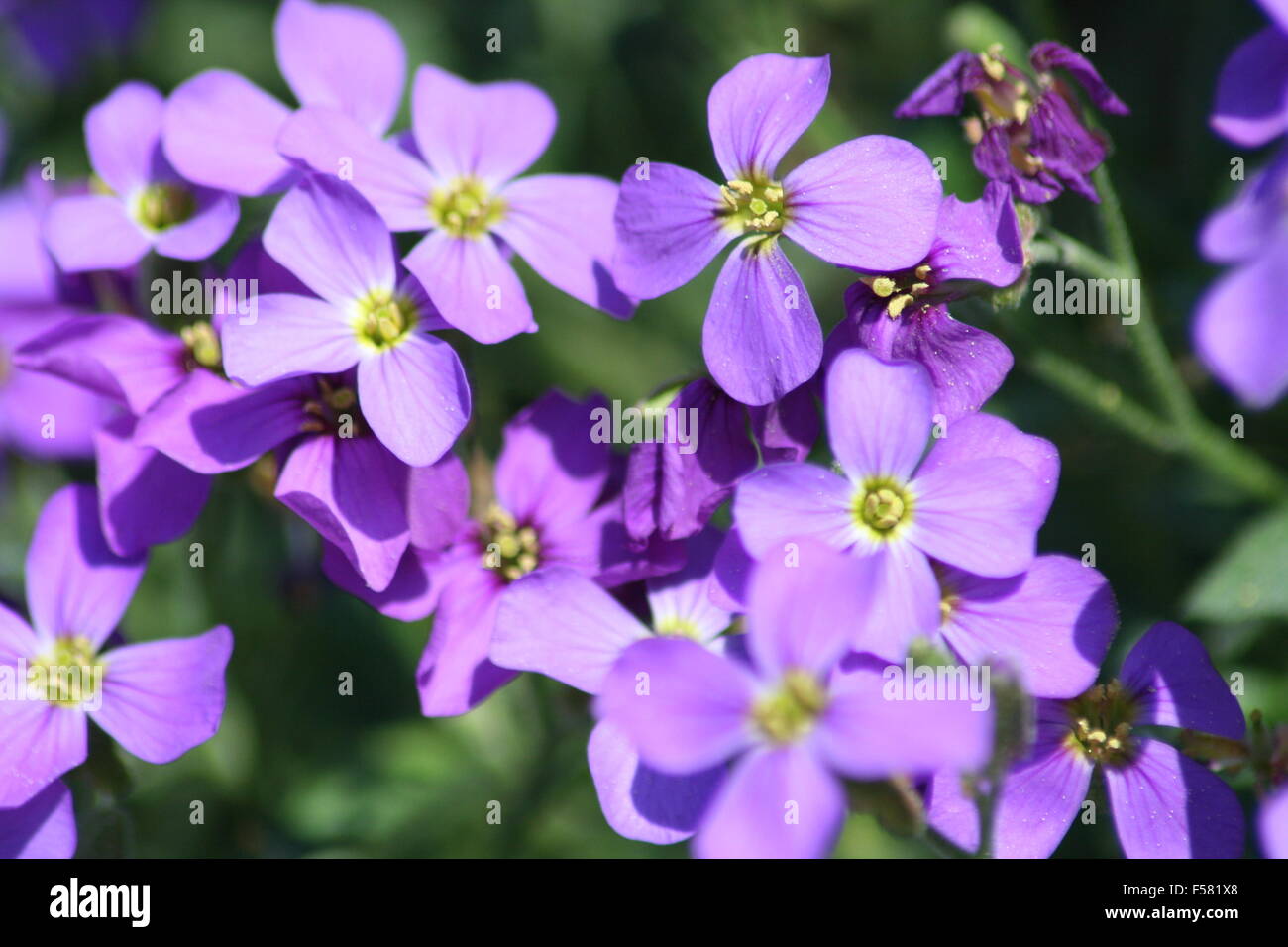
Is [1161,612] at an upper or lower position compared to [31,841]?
upper

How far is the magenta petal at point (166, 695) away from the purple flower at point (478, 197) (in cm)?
79

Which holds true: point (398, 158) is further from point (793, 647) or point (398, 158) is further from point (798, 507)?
point (793, 647)

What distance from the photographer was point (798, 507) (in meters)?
2.20

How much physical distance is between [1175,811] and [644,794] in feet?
3.05

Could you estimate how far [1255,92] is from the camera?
244 centimetres

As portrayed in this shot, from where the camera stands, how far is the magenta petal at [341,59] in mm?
2717

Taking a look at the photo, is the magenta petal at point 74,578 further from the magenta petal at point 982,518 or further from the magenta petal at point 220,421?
the magenta petal at point 982,518

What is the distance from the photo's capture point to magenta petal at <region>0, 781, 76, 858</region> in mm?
2348

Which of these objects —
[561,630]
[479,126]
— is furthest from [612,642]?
[479,126]

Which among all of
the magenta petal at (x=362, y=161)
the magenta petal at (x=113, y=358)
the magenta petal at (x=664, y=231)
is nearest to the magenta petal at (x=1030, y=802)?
the magenta petal at (x=664, y=231)

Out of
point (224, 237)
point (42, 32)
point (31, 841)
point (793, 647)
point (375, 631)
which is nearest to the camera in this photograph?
A: point (793, 647)
